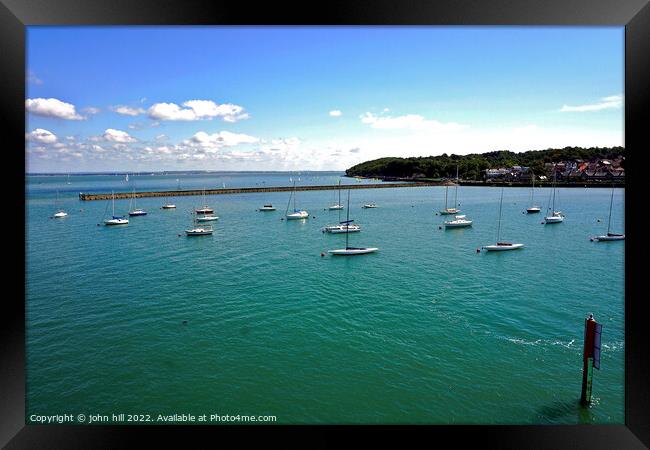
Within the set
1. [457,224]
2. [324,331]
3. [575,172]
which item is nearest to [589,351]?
[324,331]

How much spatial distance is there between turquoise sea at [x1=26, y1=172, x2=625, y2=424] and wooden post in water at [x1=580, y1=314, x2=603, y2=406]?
9.6 inches

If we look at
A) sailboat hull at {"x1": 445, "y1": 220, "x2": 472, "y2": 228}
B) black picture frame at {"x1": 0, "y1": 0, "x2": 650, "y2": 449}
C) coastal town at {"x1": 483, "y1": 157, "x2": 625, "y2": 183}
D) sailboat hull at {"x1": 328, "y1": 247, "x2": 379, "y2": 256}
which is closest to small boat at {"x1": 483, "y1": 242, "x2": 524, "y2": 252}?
sailboat hull at {"x1": 328, "y1": 247, "x2": 379, "y2": 256}

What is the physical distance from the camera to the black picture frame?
8.43ft

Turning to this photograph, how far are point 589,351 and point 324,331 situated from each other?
5087 mm

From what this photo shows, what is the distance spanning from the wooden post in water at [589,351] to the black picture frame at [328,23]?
228cm

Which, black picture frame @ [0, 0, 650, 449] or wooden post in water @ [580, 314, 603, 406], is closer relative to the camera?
black picture frame @ [0, 0, 650, 449]

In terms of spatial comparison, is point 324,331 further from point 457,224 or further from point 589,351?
point 457,224

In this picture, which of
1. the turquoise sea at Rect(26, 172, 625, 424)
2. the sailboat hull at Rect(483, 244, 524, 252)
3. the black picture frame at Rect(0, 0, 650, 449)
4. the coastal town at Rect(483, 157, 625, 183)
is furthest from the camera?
the coastal town at Rect(483, 157, 625, 183)

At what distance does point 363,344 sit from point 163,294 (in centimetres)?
674

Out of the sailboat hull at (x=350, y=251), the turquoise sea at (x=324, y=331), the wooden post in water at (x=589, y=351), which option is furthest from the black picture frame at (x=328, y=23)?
the sailboat hull at (x=350, y=251)

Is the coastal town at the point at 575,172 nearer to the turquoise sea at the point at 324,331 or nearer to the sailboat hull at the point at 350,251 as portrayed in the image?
the sailboat hull at the point at 350,251

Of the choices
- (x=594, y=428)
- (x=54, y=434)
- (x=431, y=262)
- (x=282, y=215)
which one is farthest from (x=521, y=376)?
(x=282, y=215)

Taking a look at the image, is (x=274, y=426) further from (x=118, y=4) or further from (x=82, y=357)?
(x=82, y=357)

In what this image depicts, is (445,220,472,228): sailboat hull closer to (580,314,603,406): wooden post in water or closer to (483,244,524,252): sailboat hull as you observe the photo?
(483,244,524,252): sailboat hull
